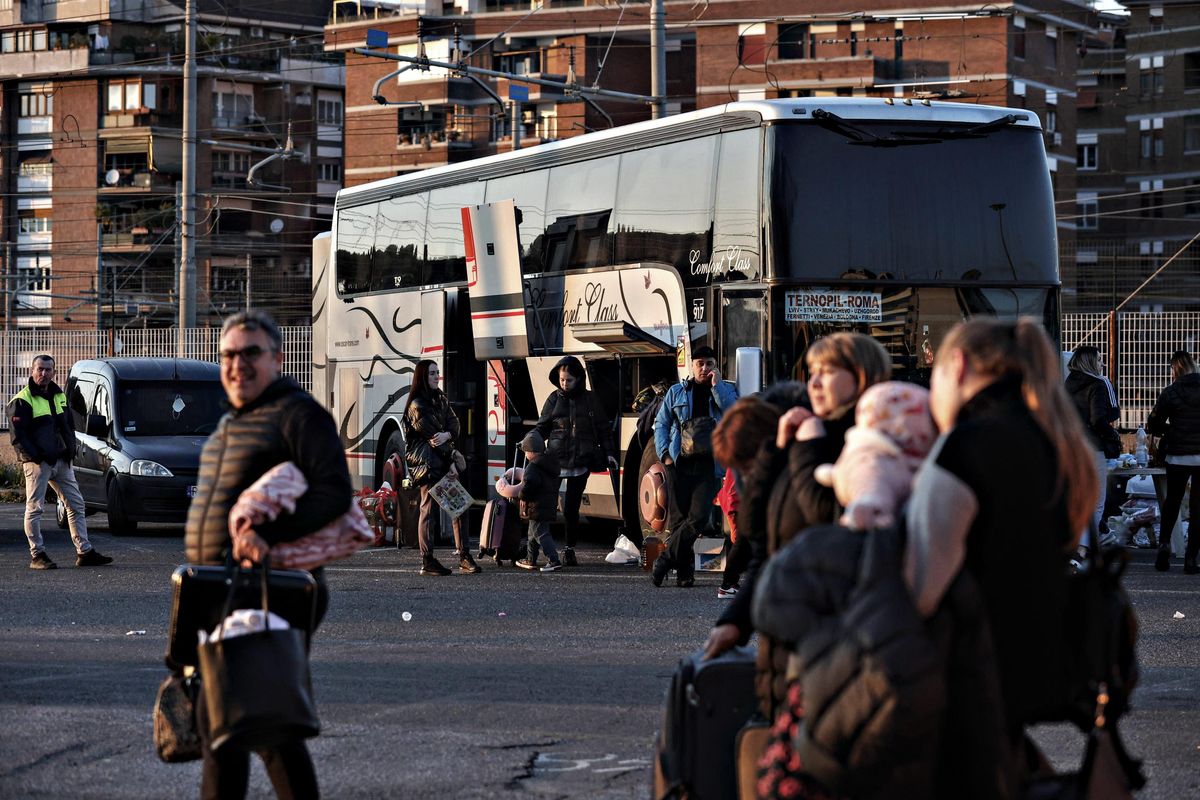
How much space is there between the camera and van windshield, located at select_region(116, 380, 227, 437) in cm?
2380

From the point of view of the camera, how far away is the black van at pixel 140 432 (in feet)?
74.2

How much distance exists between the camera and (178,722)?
20.6 feet

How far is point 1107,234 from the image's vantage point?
87250 mm

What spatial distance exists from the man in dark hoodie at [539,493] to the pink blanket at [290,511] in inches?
430

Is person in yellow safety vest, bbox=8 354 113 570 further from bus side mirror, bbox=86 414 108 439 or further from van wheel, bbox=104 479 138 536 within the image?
bus side mirror, bbox=86 414 108 439

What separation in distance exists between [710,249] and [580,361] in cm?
232

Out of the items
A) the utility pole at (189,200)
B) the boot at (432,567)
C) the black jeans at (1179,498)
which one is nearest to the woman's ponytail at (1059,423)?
the boot at (432,567)

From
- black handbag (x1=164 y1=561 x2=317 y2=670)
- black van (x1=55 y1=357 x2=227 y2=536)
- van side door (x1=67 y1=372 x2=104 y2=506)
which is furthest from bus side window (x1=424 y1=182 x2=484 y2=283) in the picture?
black handbag (x1=164 y1=561 x2=317 y2=670)

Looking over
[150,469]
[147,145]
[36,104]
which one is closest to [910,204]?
[150,469]

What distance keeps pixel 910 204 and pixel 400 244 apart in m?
8.45

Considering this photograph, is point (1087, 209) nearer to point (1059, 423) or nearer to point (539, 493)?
point (539, 493)

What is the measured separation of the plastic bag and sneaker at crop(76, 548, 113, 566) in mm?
4783

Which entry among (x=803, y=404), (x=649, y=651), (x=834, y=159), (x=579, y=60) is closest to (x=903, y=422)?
(x=803, y=404)

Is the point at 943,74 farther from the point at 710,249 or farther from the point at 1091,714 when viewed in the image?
the point at 1091,714
